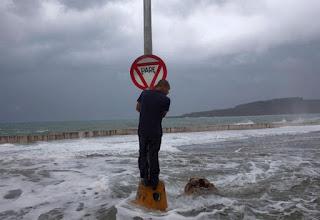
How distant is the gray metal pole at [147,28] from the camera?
6.42 metres

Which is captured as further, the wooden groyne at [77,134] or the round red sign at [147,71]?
the wooden groyne at [77,134]

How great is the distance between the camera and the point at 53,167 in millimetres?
11148

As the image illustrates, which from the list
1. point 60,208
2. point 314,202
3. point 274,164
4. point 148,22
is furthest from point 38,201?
point 274,164

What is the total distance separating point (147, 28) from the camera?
6508 mm

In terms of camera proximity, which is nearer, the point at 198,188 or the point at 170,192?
the point at 198,188

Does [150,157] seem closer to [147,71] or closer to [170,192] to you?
[147,71]

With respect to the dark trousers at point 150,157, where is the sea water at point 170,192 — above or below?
below

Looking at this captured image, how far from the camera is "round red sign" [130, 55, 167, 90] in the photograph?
6.08 metres

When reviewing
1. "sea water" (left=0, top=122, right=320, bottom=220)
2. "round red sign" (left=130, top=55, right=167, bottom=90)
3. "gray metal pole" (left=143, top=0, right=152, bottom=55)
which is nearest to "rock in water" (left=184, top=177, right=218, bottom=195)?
"sea water" (left=0, top=122, right=320, bottom=220)

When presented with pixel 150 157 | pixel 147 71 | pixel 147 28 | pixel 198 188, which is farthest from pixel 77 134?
pixel 150 157

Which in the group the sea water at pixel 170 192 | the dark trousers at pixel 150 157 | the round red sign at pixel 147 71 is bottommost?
the sea water at pixel 170 192

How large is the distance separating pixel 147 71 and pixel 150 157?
138 cm

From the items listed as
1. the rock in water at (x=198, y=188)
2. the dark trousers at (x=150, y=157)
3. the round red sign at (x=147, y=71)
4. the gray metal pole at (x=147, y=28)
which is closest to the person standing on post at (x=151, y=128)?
the dark trousers at (x=150, y=157)

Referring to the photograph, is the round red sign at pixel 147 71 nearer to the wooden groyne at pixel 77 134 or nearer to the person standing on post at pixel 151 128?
the person standing on post at pixel 151 128
